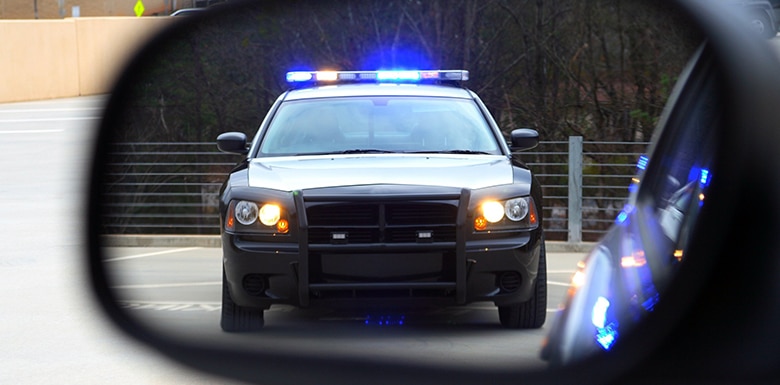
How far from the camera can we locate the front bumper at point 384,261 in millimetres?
3537

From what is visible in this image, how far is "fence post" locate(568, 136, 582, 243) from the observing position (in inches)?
410

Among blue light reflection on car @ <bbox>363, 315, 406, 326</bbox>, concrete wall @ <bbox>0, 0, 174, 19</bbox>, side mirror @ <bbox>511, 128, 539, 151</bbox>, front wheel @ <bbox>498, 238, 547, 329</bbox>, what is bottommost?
front wheel @ <bbox>498, 238, 547, 329</bbox>

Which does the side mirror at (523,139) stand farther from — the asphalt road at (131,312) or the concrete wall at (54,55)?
the concrete wall at (54,55)

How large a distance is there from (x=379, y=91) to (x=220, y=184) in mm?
6805

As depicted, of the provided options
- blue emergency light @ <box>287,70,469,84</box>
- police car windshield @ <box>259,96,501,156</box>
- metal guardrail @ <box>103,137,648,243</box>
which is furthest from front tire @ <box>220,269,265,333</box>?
metal guardrail @ <box>103,137,648,243</box>

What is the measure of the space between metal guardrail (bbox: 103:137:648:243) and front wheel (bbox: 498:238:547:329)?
3403mm

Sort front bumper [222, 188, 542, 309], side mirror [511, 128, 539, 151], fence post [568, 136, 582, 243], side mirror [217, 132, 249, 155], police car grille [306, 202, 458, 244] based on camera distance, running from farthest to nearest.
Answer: fence post [568, 136, 582, 243]
side mirror [511, 128, 539, 151]
side mirror [217, 132, 249, 155]
front bumper [222, 188, 542, 309]
police car grille [306, 202, 458, 244]

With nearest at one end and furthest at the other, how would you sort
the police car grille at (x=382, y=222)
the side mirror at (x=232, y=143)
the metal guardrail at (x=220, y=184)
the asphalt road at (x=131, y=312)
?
the asphalt road at (x=131, y=312) < the police car grille at (x=382, y=222) < the side mirror at (x=232, y=143) < the metal guardrail at (x=220, y=184)

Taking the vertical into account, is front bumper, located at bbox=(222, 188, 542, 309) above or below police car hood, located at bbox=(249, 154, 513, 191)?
below

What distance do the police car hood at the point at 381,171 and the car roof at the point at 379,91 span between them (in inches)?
21.2

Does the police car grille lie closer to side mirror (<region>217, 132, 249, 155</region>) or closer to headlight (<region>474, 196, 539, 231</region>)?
headlight (<region>474, 196, 539, 231</region>)

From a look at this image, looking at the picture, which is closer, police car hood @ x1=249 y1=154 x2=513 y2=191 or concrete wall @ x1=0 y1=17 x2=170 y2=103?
police car hood @ x1=249 y1=154 x2=513 y2=191

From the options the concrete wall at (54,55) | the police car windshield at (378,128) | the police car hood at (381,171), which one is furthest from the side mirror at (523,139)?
the concrete wall at (54,55)

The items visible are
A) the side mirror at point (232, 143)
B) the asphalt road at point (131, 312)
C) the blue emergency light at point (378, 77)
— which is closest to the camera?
the asphalt road at point (131, 312)
